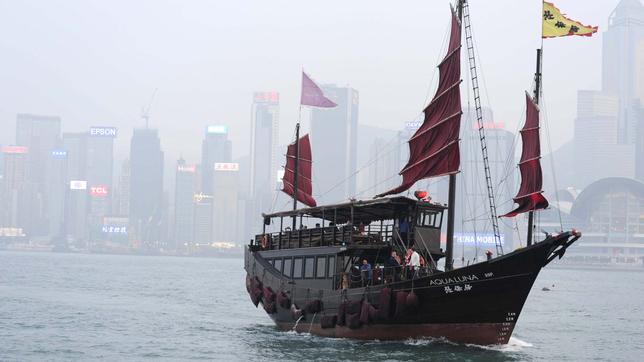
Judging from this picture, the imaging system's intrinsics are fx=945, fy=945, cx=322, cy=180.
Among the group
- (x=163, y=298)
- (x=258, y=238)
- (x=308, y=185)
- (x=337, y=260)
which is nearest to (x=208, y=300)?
(x=163, y=298)

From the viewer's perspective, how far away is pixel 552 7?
36562 millimetres

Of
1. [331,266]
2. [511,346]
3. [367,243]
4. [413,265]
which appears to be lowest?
[511,346]

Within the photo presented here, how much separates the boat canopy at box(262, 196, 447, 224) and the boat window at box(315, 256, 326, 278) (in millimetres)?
1558

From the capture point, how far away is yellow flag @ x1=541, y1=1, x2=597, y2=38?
3612 centimetres

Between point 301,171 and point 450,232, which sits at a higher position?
point 301,171

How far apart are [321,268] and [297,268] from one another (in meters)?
2.22

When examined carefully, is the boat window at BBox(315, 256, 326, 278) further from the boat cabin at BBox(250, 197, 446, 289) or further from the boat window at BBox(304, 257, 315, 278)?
the boat window at BBox(304, 257, 315, 278)

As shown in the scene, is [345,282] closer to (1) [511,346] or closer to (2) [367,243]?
(2) [367,243]

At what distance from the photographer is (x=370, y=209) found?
36.1 metres

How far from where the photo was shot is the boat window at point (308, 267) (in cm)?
3608

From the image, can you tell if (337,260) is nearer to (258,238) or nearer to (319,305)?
(319,305)

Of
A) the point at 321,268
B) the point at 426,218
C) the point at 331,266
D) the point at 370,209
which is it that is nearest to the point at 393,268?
the point at 331,266

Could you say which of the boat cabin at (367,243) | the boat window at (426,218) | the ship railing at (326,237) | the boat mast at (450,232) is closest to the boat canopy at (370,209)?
the boat cabin at (367,243)

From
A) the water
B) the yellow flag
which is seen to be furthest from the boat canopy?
the yellow flag
